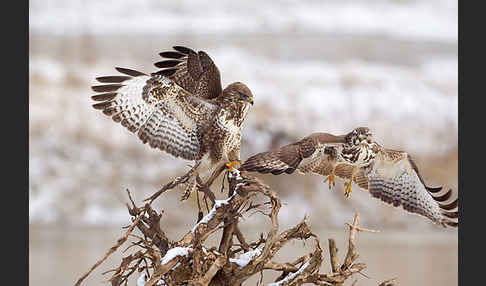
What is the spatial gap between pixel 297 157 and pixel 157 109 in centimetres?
58

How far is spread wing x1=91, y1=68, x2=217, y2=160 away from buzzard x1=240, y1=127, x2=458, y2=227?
33 centimetres

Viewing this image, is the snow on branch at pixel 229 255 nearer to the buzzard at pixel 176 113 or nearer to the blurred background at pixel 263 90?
the buzzard at pixel 176 113

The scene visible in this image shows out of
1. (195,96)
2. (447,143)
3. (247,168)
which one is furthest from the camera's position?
(447,143)

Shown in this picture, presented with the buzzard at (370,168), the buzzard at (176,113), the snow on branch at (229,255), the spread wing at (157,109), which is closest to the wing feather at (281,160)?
the buzzard at (370,168)

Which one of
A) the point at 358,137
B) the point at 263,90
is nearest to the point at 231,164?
the point at 358,137

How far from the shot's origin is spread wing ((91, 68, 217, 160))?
2223mm

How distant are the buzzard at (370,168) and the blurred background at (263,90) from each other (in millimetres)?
2500

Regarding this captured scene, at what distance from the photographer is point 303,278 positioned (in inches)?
82.8

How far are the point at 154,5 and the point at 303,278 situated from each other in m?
3.50

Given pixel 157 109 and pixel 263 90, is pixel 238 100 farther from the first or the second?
pixel 263 90

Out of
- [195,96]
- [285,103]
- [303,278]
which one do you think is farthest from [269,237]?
[285,103]

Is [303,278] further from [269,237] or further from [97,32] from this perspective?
[97,32]

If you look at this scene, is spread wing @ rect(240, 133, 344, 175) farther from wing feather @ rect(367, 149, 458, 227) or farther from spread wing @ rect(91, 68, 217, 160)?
spread wing @ rect(91, 68, 217, 160)

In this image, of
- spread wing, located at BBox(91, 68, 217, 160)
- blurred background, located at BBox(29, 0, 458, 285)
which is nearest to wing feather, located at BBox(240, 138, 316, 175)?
spread wing, located at BBox(91, 68, 217, 160)
